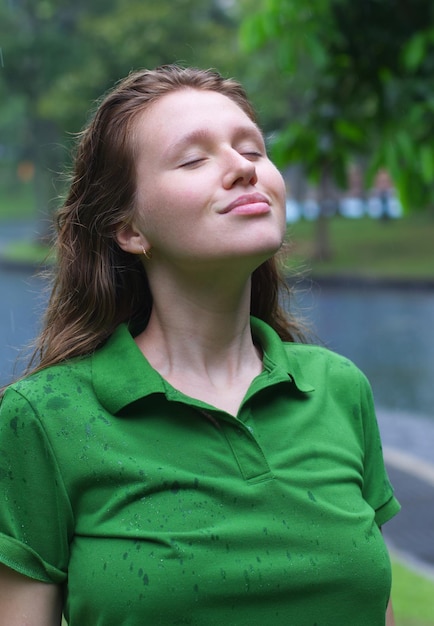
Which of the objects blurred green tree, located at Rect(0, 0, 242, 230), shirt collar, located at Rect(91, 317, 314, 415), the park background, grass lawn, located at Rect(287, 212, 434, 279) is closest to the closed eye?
shirt collar, located at Rect(91, 317, 314, 415)

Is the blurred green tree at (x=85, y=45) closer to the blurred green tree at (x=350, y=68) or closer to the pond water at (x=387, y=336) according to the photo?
the pond water at (x=387, y=336)

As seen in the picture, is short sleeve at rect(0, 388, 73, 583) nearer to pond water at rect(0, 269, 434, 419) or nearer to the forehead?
the forehead

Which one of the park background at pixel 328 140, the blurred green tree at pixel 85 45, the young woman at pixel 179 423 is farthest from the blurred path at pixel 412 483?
the blurred green tree at pixel 85 45

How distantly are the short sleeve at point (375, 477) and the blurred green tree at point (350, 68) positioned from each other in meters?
1.26

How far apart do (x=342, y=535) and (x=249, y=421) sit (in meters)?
0.24

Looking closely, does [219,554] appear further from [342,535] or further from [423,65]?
[423,65]

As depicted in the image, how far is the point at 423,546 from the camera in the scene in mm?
5031

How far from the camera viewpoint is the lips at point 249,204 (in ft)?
5.37

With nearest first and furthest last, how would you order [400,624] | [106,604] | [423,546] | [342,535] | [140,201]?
1. [106,604]
2. [342,535]
3. [140,201]
4. [400,624]
5. [423,546]

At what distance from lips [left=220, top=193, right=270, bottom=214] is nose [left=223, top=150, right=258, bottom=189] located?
1.1 inches

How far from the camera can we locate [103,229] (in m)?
1.87

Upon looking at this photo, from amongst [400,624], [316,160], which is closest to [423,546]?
[400,624]

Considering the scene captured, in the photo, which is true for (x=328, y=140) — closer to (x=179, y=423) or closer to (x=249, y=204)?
(x=249, y=204)

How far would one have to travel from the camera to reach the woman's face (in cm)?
164
